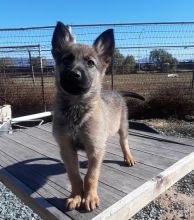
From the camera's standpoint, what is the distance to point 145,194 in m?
2.77

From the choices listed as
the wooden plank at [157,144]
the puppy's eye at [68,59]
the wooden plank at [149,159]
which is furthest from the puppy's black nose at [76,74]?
the wooden plank at [157,144]

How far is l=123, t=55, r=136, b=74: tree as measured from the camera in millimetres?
8178

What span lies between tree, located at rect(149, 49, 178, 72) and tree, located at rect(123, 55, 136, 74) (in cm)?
50

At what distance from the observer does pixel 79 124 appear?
2.58 metres

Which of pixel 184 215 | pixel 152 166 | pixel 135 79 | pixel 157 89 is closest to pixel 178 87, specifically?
pixel 157 89

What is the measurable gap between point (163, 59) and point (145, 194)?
6.17 m

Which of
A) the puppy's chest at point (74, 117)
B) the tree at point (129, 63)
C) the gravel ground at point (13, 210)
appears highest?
the tree at point (129, 63)

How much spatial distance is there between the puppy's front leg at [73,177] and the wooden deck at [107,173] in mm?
70

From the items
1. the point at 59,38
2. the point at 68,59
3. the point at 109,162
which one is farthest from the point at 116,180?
the point at 59,38

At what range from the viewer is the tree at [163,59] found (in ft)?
26.7

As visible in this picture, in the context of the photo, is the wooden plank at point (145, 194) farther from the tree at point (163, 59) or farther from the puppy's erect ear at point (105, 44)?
the tree at point (163, 59)

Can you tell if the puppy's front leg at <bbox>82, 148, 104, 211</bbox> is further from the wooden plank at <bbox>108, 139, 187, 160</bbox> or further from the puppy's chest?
the wooden plank at <bbox>108, 139, 187, 160</bbox>

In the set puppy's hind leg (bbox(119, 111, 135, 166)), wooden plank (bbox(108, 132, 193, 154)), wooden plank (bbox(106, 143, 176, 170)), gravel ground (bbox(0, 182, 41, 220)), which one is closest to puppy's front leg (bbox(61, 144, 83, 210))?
puppy's hind leg (bbox(119, 111, 135, 166))

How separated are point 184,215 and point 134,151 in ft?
3.75
